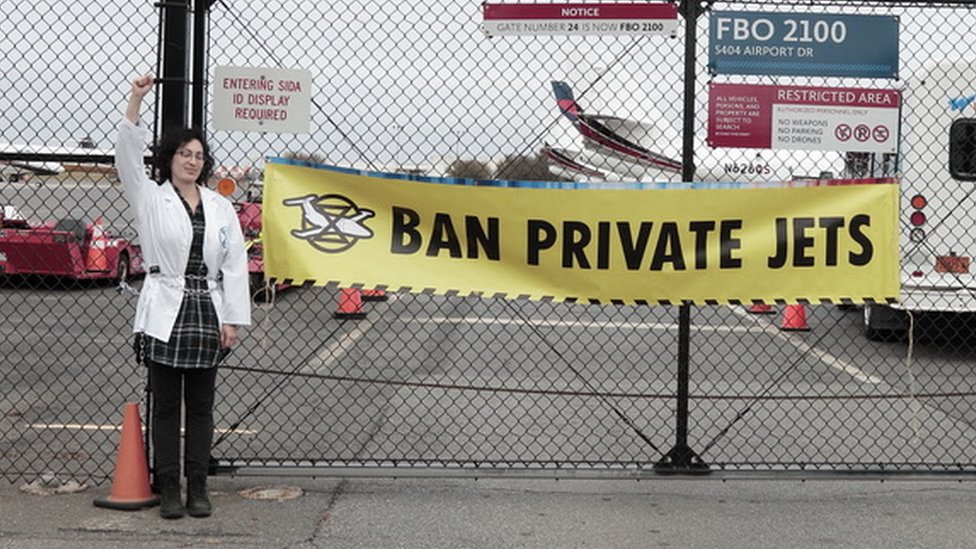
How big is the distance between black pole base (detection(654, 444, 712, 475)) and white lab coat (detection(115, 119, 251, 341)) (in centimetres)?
231

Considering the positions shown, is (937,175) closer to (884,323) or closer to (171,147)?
(884,323)

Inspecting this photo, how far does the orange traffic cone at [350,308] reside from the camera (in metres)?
16.0

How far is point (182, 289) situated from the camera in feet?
19.0

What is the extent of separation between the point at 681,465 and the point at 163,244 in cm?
286

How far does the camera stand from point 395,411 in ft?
30.8

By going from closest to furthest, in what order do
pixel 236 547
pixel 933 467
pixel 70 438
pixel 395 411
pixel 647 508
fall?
pixel 236 547 < pixel 647 508 < pixel 933 467 < pixel 70 438 < pixel 395 411

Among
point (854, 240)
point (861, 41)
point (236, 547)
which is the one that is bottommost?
point (236, 547)

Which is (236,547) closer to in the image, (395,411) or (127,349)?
(395,411)

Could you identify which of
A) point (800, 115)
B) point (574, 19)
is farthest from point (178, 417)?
point (800, 115)

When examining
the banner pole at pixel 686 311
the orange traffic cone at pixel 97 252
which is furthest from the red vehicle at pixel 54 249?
the banner pole at pixel 686 311

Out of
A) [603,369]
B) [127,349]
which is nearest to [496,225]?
[603,369]

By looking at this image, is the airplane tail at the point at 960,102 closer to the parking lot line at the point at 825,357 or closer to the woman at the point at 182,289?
the parking lot line at the point at 825,357

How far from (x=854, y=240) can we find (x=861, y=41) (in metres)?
0.99

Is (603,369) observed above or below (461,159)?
below
